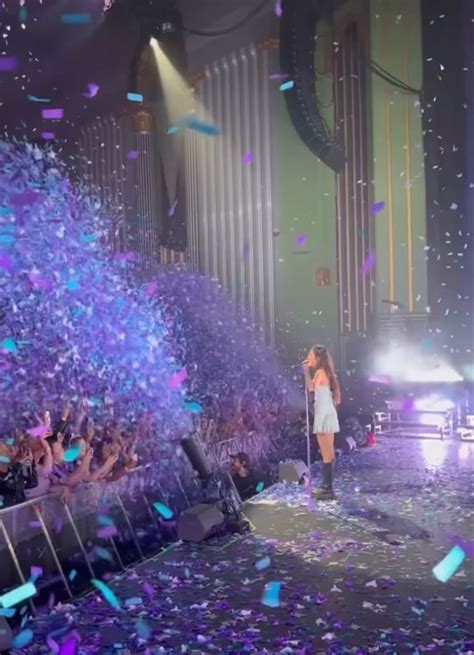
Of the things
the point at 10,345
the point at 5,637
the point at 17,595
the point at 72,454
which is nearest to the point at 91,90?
the point at 10,345

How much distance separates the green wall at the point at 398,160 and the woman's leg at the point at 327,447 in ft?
15.1

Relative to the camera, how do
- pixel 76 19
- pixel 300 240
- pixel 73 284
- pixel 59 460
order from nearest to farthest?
pixel 59 460 < pixel 73 284 < pixel 76 19 < pixel 300 240

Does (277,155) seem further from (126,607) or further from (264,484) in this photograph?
(126,607)

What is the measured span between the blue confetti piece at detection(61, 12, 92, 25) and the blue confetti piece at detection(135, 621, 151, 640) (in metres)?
7.29

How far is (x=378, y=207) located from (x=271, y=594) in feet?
23.2

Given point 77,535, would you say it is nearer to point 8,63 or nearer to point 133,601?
point 133,601

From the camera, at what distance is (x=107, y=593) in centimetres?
349

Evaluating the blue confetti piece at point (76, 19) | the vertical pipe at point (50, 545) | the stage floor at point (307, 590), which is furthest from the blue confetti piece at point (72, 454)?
the blue confetti piece at point (76, 19)

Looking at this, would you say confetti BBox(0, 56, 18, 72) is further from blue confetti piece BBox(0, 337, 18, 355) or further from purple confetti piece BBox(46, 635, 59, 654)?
purple confetti piece BBox(46, 635, 59, 654)

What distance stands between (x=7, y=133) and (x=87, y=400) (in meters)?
3.92

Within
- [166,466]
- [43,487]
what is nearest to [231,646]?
[43,487]

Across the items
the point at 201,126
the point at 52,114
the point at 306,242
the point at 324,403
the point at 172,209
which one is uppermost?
the point at 52,114

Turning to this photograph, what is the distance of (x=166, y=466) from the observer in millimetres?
4902

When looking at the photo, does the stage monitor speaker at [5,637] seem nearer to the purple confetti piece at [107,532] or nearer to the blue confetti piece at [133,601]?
the blue confetti piece at [133,601]
